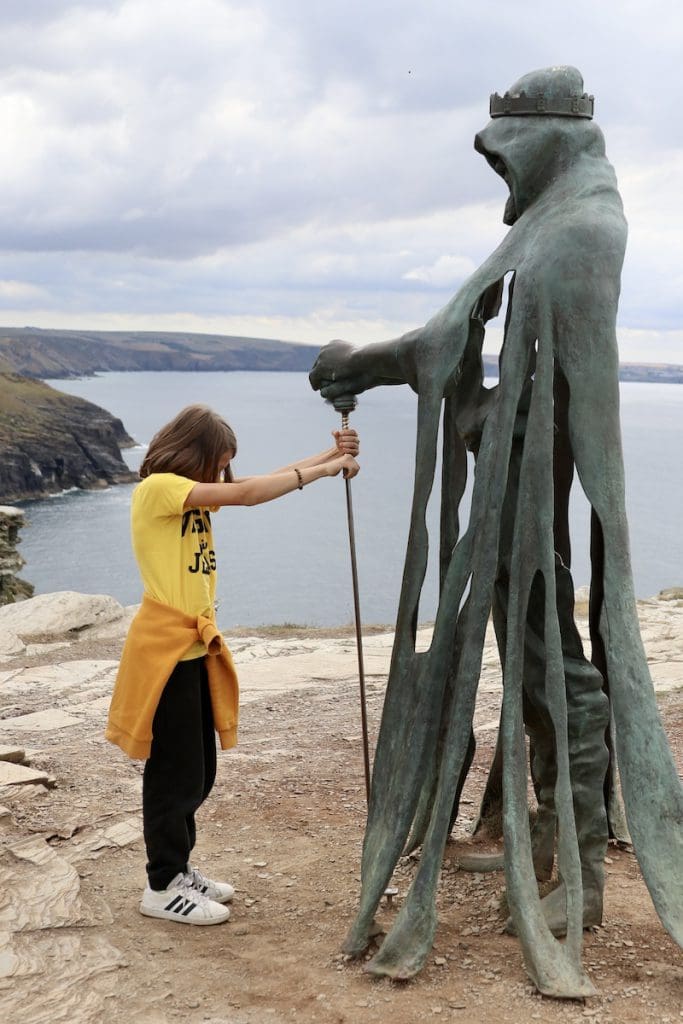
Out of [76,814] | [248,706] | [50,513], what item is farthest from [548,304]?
[50,513]

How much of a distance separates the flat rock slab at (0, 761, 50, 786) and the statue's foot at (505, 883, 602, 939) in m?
3.04

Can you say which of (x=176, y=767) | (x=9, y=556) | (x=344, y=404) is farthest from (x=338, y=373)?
(x=9, y=556)

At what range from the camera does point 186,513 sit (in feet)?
14.0

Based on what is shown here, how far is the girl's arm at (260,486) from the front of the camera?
163 inches

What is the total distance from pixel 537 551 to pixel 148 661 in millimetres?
1497

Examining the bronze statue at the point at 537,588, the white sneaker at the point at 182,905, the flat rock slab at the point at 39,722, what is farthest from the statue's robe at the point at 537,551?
the flat rock slab at the point at 39,722

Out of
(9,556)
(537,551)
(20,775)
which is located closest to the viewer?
(537,551)

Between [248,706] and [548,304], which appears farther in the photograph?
[248,706]

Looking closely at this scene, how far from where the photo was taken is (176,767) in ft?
14.1

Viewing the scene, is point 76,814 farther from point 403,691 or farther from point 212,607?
point 403,691

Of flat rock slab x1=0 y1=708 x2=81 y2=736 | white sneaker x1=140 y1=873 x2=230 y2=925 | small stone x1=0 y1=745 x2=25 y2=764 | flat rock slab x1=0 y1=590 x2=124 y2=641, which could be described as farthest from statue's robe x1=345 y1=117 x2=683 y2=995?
flat rock slab x1=0 y1=590 x2=124 y2=641

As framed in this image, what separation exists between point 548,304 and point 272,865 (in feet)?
9.21

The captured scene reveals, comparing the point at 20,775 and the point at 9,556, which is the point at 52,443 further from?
the point at 20,775

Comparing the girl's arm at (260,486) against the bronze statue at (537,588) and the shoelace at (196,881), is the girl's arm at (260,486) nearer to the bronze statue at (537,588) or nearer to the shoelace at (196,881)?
the bronze statue at (537,588)
